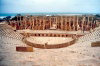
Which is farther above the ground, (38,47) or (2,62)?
(2,62)

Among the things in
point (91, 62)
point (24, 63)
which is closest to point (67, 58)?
point (91, 62)

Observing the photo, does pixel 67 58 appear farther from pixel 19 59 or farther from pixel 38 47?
pixel 38 47

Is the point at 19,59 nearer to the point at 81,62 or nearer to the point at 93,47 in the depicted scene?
the point at 81,62

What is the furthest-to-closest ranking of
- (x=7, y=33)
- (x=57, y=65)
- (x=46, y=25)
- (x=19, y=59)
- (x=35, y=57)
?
(x=46, y=25)
(x=7, y=33)
(x=35, y=57)
(x=19, y=59)
(x=57, y=65)

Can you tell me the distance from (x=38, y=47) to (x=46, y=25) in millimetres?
5291

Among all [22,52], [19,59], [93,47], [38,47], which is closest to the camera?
[19,59]

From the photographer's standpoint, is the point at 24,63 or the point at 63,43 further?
the point at 63,43

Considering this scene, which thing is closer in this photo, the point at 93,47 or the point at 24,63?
the point at 24,63

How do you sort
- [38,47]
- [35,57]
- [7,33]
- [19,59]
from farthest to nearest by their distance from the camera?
[7,33] < [38,47] < [35,57] < [19,59]

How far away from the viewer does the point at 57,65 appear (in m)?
2.58

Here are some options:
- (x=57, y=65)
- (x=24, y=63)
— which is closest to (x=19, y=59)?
(x=24, y=63)

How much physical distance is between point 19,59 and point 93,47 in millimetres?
2131

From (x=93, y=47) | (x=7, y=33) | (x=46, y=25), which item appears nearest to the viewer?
(x=93, y=47)

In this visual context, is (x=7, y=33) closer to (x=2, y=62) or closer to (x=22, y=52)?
(x=22, y=52)
